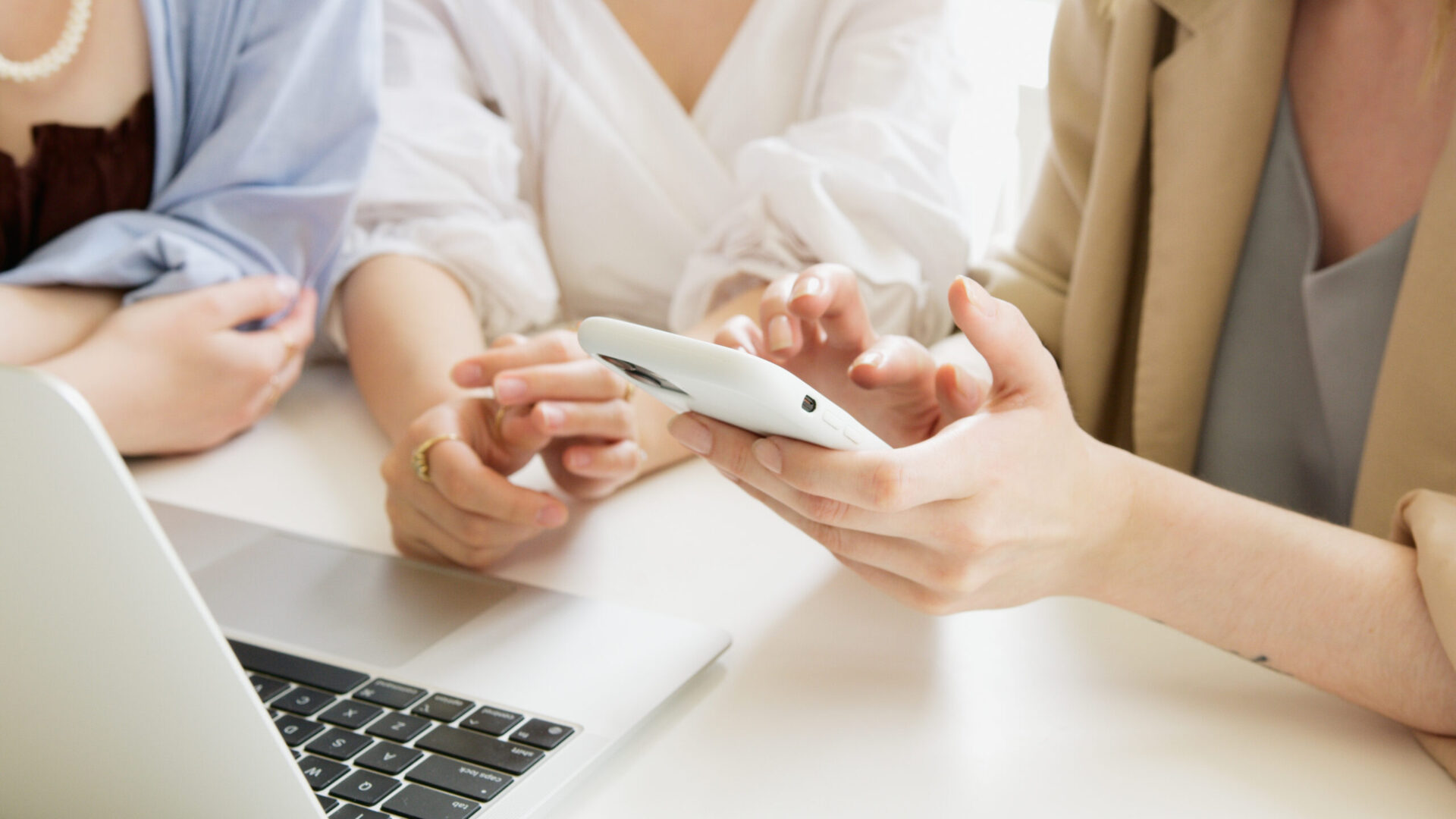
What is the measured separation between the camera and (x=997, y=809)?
0.42 metres

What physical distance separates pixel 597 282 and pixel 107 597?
72 cm

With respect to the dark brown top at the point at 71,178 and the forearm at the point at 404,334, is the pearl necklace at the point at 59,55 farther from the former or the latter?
the forearm at the point at 404,334

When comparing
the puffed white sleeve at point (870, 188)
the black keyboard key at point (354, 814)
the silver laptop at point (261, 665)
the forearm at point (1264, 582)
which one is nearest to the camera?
the silver laptop at point (261, 665)

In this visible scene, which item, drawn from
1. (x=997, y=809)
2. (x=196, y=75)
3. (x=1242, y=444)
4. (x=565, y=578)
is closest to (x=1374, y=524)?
(x=1242, y=444)

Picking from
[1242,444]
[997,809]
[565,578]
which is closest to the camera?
[997,809]

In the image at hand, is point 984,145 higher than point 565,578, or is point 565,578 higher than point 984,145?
point 984,145

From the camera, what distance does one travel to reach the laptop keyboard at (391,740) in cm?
39

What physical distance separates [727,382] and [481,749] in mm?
187

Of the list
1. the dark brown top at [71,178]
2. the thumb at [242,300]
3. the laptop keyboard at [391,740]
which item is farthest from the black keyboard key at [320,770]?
the dark brown top at [71,178]

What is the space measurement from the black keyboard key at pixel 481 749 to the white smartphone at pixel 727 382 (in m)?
0.15

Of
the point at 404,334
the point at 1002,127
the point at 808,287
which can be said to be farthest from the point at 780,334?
the point at 1002,127

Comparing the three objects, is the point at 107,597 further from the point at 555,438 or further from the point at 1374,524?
the point at 1374,524

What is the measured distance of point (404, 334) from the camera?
30.5 inches

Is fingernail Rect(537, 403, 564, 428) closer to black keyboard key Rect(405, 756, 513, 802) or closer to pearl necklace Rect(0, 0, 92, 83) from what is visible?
black keyboard key Rect(405, 756, 513, 802)
